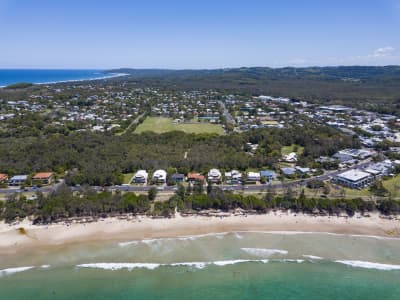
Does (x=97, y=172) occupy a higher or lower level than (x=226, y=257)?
higher

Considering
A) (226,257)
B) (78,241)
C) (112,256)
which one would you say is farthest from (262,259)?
(78,241)

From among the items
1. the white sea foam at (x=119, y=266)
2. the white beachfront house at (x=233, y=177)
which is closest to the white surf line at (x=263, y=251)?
the white sea foam at (x=119, y=266)

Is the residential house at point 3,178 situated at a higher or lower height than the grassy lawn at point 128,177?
higher

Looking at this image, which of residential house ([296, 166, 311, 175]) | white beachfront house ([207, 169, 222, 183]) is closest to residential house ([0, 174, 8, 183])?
white beachfront house ([207, 169, 222, 183])

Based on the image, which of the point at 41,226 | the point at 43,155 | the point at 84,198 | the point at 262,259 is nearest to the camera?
the point at 262,259

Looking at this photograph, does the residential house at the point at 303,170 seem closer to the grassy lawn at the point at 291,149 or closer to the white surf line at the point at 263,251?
the grassy lawn at the point at 291,149

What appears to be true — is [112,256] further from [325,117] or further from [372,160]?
[325,117]

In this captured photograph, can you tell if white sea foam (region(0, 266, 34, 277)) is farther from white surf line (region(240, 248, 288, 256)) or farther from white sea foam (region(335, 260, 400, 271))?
white sea foam (region(335, 260, 400, 271))
